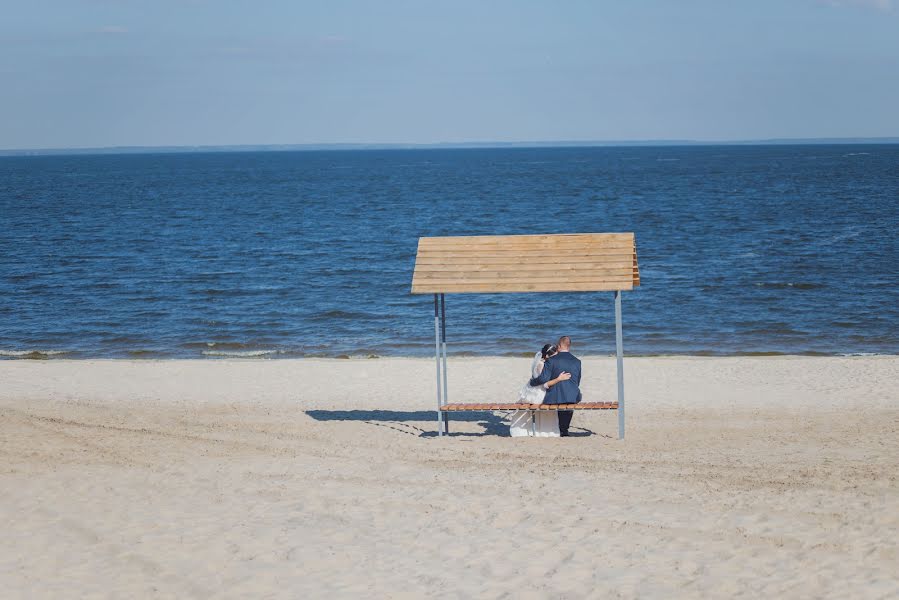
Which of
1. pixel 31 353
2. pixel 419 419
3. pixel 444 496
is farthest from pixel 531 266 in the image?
pixel 31 353

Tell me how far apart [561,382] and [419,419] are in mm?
2849

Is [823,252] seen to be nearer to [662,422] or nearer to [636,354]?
[636,354]

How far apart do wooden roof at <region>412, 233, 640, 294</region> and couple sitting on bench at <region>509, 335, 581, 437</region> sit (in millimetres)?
1099

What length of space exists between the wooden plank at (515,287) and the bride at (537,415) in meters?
1.22

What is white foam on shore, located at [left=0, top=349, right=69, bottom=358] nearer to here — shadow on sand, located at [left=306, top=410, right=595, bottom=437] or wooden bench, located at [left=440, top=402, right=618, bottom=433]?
shadow on sand, located at [left=306, top=410, right=595, bottom=437]

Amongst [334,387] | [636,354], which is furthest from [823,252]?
[334,387]

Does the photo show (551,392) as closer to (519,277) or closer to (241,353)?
(519,277)

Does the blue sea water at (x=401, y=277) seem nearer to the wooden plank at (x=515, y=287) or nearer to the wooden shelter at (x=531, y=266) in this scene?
the wooden shelter at (x=531, y=266)

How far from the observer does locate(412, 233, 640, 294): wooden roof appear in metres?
12.7

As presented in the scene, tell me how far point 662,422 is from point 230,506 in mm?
6648

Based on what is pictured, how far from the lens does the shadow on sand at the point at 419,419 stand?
14477 millimetres

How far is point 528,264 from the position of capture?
13.0m

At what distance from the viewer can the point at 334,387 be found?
18219 mm

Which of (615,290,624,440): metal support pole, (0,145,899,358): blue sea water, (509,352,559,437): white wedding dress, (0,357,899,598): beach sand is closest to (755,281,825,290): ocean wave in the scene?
(0,145,899,358): blue sea water
